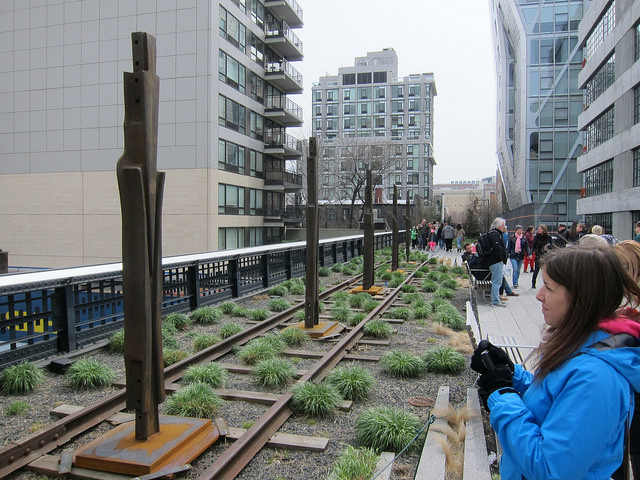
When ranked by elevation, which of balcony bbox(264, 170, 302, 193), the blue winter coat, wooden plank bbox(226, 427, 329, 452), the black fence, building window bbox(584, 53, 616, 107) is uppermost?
building window bbox(584, 53, 616, 107)

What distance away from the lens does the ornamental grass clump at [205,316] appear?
10.2 m

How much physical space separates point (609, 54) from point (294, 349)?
29900 mm

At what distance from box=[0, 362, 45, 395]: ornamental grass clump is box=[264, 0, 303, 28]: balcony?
4231 cm

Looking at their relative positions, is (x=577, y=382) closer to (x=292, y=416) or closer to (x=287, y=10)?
(x=292, y=416)

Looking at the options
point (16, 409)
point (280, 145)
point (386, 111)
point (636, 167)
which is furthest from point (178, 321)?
point (386, 111)

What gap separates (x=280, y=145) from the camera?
4341 centimetres

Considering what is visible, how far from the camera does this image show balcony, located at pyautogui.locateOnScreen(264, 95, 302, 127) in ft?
144

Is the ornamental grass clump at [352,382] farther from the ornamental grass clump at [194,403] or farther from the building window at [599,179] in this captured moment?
the building window at [599,179]

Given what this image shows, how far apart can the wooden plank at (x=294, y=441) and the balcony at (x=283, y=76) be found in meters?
41.6

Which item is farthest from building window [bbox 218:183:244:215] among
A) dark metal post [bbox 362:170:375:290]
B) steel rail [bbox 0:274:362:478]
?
steel rail [bbox 0:274:362:478]

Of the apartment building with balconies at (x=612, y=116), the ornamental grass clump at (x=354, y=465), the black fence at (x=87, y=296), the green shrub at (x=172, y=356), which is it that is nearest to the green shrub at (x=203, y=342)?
the green shrub at (x=172, y=356)

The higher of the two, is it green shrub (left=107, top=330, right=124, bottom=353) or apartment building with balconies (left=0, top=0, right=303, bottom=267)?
apartment building with balconies (left=0, top=0, right=303, bottom=267)

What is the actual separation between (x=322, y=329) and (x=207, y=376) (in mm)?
3194

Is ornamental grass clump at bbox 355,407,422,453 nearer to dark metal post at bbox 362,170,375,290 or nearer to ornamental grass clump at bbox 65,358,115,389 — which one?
ornamental grass clump at bbox 65,358,115,389
